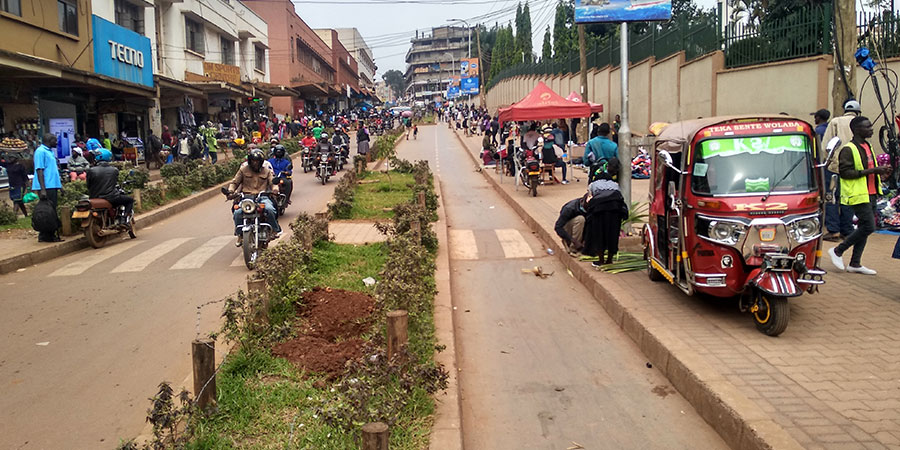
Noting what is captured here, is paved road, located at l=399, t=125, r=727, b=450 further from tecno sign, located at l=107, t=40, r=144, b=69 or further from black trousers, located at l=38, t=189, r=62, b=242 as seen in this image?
tecno sign, located at l=107, t=40, r=144, b=69

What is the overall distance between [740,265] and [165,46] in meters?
Result: 27.4

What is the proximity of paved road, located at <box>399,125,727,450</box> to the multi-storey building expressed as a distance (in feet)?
409

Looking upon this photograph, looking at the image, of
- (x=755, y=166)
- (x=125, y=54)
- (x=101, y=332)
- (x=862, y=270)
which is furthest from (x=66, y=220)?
Result: (x=125, y=54)

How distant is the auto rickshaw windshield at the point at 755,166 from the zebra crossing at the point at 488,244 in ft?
15.8

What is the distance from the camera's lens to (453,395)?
16.7ft

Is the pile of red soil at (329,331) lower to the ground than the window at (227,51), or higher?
lower

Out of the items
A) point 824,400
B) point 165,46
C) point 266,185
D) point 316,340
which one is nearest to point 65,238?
point 266,185

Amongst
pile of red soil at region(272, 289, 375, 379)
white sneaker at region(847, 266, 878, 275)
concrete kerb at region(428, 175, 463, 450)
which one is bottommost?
concrete kerb at region(428, 175, 463, 450)

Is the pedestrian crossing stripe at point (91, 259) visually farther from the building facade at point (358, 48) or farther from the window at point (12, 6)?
the building facade at point (358, 48)

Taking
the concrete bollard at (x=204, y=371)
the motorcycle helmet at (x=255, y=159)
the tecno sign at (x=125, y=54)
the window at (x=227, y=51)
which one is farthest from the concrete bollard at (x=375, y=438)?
the window at (x=227, y=51)

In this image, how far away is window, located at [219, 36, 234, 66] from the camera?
37.3 meters

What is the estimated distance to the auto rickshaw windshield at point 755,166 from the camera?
6.43 metres

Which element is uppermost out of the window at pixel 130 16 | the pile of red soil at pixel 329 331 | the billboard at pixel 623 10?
the window at pixel 130 16

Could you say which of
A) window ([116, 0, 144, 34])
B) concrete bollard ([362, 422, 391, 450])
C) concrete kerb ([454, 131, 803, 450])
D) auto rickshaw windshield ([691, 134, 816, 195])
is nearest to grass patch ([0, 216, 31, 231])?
concrete kerb ([454, 131, 803, 450])
